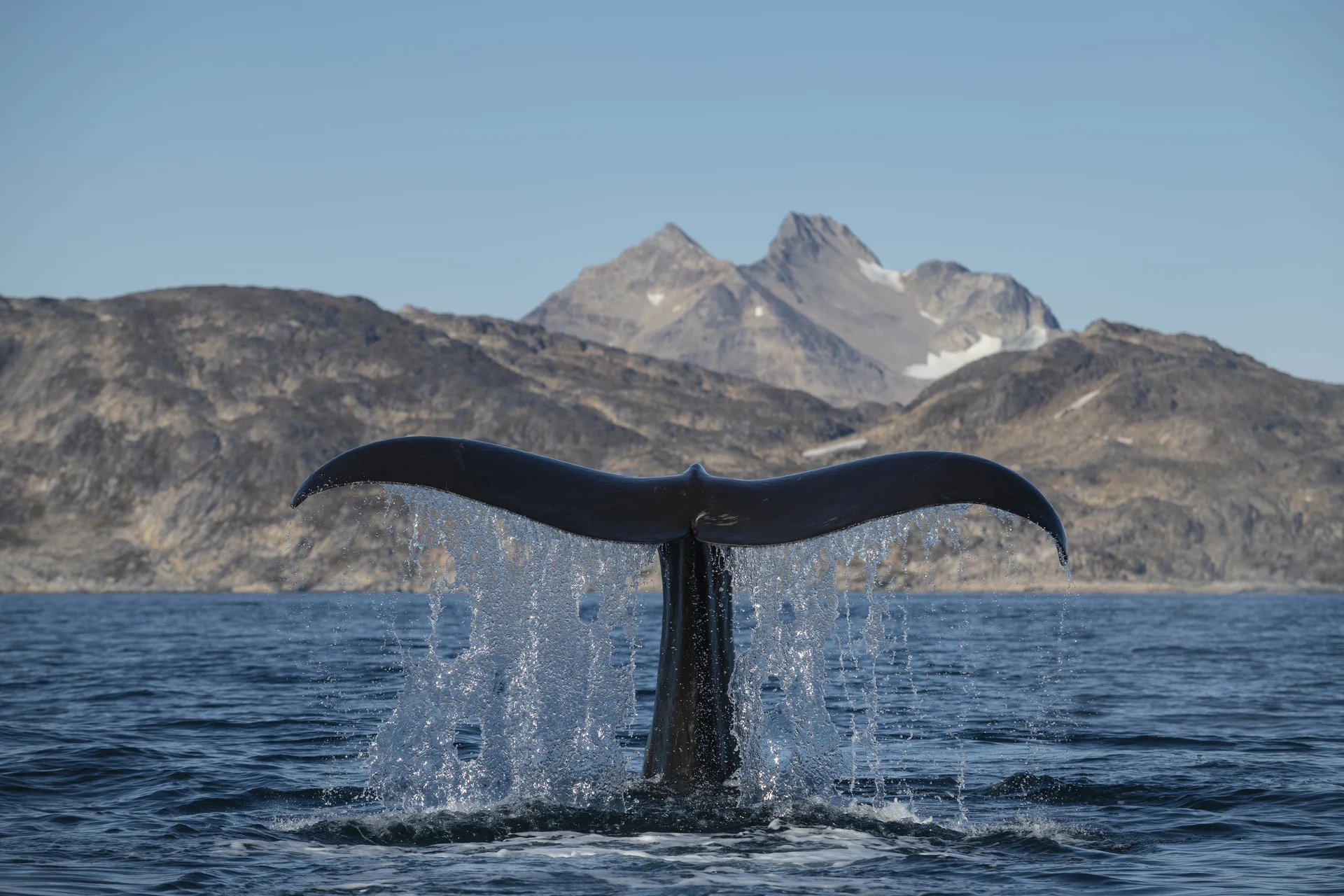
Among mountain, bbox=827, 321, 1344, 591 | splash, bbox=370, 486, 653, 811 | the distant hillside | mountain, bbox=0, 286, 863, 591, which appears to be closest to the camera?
splash, bbox=370, 486, 653, 811

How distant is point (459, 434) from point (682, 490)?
400ft

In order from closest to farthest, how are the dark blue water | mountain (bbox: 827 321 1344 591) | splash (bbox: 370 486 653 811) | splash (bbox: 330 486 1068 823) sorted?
1. the dark blue water
2. splash (bbox: 330 486 1068 823)
3. splash (bbox: 370 486 653 811)
4. mountain (bbox: 827 321 1344 591)

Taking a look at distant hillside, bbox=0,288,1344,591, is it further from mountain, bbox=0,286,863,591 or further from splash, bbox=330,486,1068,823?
splash, bbox=330,486,1068,823

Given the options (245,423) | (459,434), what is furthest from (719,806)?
(245,423)

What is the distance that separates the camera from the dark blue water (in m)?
7.78

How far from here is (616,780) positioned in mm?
9383

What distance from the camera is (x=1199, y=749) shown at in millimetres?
13820

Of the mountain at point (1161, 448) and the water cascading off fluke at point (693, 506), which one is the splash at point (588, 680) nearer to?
the water cascading off fluke at point (693, 506)

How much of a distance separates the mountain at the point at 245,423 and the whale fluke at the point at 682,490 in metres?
91.9

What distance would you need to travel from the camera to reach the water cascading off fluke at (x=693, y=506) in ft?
23.6

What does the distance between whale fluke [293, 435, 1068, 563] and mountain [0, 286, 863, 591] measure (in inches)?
3616

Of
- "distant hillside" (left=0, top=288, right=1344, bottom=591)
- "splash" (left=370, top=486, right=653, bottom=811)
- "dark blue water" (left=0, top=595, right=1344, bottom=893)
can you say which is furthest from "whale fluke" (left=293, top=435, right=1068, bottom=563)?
"distant hillside" (left=0, top=288, right=1344, bottom=591)

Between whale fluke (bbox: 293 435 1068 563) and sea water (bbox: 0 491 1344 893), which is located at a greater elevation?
whale fluke (bbox: 293 435 1068 563)

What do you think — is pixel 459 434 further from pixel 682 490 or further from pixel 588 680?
pixel 682 490
